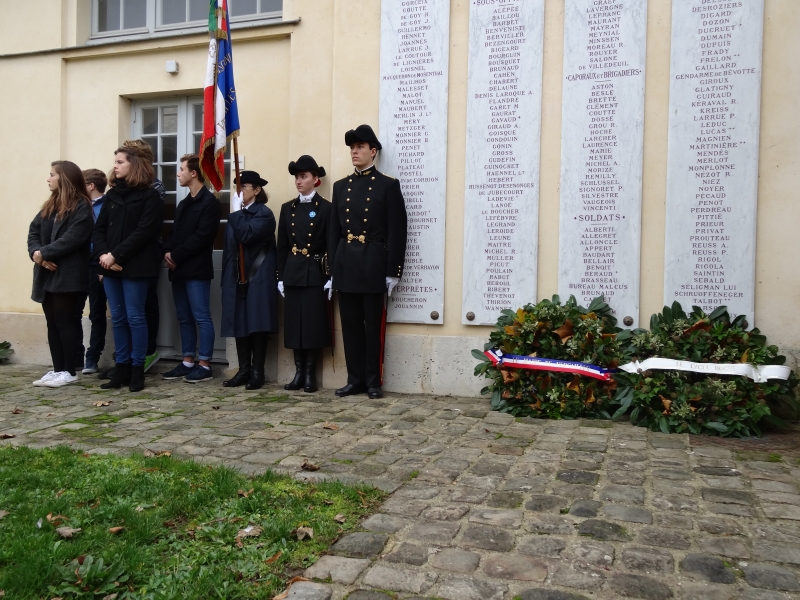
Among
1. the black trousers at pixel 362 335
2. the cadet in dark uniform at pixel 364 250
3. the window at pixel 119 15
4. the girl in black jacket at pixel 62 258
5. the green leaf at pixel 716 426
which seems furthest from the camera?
the window at pixel 119 15

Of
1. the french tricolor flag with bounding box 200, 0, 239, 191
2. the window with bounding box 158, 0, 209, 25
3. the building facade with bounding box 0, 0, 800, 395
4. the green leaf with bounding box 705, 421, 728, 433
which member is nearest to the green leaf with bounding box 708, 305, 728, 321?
the building facade with bounding box 0, 0, 800, 395

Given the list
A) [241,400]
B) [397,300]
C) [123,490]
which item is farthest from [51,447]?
[397,300]

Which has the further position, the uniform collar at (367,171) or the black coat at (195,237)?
the black coat at (195,237)

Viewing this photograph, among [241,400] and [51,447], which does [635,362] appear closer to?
[241,400]

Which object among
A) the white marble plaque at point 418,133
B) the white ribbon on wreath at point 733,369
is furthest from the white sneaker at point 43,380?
the white ribbon on wreath at point 733,369

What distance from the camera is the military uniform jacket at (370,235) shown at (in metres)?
6.52

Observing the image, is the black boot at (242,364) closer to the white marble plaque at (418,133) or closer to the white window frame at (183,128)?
the white marble plaque at (418,133)

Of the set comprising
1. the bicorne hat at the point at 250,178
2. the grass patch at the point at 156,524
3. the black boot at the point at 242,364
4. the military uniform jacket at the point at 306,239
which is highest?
the bicorne hat at the point at 250,178

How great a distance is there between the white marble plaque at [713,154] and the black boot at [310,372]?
302cm

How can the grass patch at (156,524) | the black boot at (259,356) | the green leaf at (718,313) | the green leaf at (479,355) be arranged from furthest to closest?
the black boot at (259,356)
the green leaf at (479,355)
the green leaf at (718,313)
the grass patch at (156,524)

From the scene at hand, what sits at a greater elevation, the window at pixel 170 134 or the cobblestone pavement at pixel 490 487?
the window at pixel 170 134

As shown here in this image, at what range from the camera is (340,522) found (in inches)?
132

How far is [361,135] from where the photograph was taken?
6586 mm

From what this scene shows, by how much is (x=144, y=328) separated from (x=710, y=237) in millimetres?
4678
